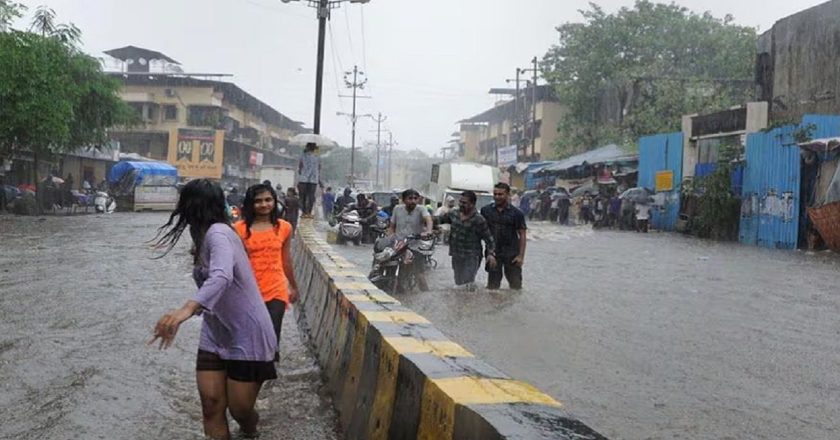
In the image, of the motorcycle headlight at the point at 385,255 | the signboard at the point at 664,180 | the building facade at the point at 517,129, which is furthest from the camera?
the building facade at the point at 517,129

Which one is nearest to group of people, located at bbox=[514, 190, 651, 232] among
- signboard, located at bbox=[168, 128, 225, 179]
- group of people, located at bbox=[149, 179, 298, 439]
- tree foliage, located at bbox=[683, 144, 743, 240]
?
tree foliage, located at bbox=[683, 144, 743, 240]

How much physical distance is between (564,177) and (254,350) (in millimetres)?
33498

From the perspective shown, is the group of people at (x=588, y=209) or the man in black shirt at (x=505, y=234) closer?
the man in black shirt at (x=505, y=234)

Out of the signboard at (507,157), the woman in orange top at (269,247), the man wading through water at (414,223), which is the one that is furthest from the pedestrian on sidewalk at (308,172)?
the signboard at (507,157)

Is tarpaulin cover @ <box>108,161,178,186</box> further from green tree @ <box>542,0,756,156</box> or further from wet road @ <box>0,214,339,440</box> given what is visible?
wet road @ <box>0,214,339,440</box>

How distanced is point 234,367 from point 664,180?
24.6 m

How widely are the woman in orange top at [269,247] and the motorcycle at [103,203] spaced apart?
3060cm

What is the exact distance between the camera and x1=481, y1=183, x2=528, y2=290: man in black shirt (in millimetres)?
9672

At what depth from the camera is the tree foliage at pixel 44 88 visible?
79.9 feet

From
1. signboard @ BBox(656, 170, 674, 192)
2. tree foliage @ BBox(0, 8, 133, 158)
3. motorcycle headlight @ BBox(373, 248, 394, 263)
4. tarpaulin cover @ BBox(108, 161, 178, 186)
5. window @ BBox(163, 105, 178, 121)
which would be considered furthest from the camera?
window @ BBox(163, 105, 178, 121)

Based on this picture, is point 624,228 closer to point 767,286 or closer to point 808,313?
point 767,286

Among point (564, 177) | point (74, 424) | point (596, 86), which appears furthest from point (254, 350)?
point (596, 86)

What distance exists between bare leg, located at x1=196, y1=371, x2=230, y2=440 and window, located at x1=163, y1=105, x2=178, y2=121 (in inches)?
2341

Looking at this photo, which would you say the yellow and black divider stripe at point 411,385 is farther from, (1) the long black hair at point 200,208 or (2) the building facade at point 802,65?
(2) the building facade at point 802,65
